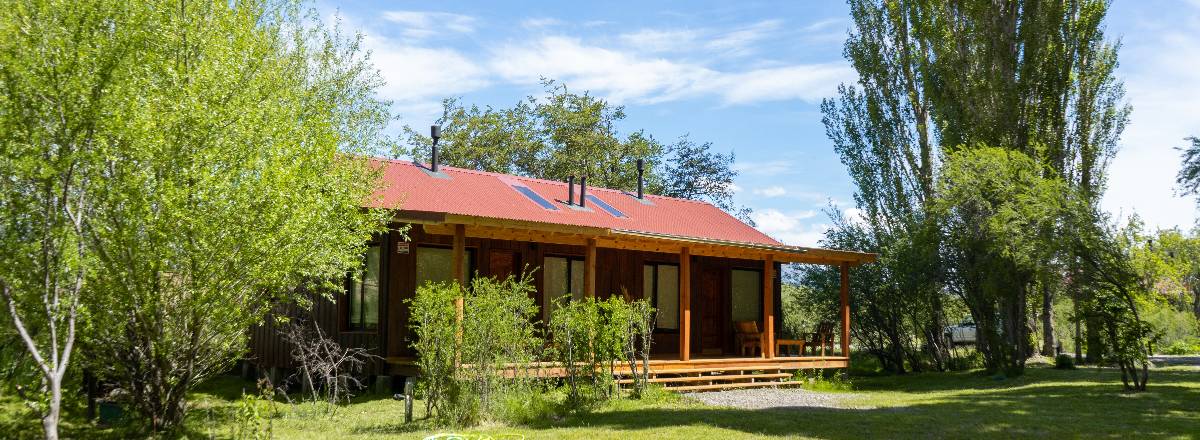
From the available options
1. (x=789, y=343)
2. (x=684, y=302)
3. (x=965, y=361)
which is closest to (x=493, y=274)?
(x=684, y=302)

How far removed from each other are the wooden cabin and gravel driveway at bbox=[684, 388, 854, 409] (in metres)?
0.76

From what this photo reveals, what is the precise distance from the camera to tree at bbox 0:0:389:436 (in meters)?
7.23

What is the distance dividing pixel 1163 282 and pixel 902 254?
5.06m

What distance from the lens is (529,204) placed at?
15602mm

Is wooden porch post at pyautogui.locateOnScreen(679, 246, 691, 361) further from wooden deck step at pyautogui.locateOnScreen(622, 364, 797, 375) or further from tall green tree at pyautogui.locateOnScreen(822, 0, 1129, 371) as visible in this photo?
tall green tree at pyautogui.locateOnScreen(822, 0, 1129, 371)

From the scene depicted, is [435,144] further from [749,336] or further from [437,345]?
[437,345]

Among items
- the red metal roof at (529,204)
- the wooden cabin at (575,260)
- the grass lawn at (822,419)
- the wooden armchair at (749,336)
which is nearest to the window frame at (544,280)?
the wooden cabin at (575,260)

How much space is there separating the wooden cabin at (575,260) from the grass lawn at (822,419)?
67.9 inches

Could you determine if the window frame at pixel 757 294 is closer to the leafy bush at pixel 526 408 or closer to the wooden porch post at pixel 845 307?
the wooden porch post at pixel 845 307

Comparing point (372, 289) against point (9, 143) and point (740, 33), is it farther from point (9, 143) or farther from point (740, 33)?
point (740, 33)

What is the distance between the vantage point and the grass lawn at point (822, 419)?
28.6 feet

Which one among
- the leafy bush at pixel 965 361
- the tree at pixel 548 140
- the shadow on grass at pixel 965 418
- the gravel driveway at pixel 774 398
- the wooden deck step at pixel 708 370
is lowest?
the gravel driveway at pixel 774 398

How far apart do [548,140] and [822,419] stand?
22.1m

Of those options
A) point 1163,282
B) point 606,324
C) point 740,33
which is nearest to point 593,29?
point 740,33
